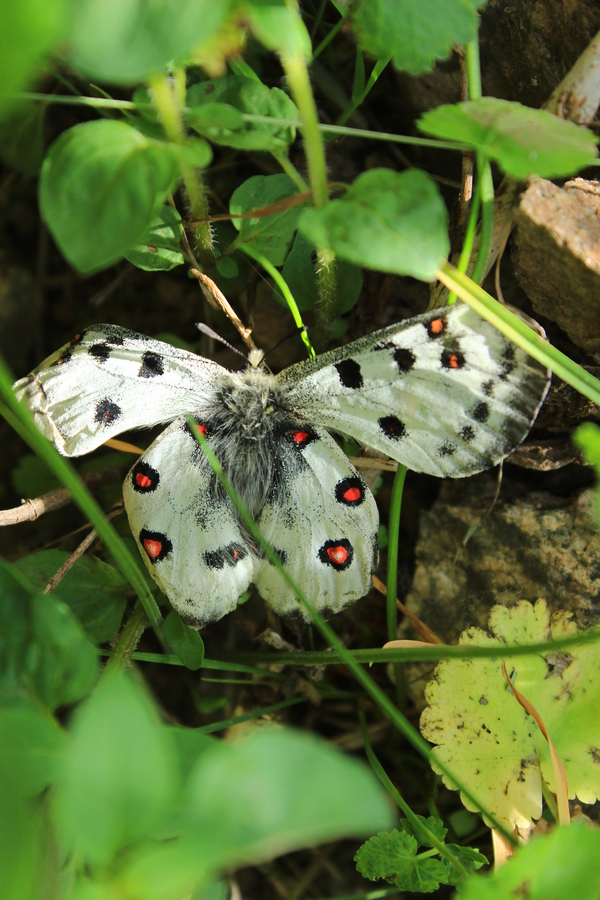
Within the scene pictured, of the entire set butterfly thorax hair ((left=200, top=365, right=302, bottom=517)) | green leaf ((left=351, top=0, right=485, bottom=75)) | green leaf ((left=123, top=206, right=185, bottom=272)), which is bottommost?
butterfly thorax hair ((left=200, top=365, right=302, bottom=517))

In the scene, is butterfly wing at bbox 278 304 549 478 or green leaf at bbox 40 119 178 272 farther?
butterfly wing at bbox 278 304 549 478

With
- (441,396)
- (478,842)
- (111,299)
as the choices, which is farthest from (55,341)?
(478,842)

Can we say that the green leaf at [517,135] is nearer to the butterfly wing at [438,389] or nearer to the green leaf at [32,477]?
the butterfly wing at [438,389]

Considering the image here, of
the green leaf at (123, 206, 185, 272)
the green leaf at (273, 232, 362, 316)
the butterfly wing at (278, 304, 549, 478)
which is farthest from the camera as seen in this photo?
the green leaf at (273, 232, 362, 316)

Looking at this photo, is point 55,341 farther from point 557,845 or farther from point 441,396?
point 557,845

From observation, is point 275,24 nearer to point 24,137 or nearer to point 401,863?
point 24,137

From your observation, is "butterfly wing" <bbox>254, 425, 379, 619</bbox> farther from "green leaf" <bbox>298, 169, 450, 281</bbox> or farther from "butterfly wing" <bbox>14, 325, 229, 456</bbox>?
"green leaf" <bbox>298, 169, 450, 281</bbox>

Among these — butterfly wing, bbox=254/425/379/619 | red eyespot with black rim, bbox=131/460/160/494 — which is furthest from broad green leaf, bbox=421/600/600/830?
red eyespot with black rim, bbox=131/460/160/494

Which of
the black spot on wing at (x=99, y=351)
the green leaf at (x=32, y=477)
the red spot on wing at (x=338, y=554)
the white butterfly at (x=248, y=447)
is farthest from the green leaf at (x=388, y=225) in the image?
the green leaf at (x=32, y=477)
